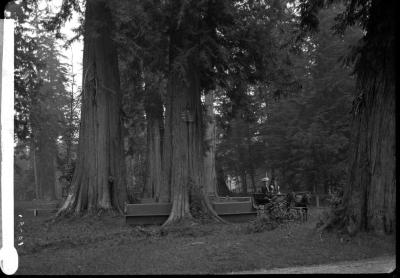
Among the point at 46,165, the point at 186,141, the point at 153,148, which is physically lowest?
the point at 186,141

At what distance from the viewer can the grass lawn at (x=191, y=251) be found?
27.7 ft

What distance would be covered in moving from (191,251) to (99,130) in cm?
970

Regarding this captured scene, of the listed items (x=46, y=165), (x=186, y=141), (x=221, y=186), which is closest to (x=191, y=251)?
(x=186, y=141)

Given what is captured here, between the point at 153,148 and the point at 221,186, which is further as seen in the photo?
the point at 221,186

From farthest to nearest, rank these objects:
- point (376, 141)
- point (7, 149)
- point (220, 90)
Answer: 1. point (220, 90)
2. point (376, 141)
3. point (7, 149)

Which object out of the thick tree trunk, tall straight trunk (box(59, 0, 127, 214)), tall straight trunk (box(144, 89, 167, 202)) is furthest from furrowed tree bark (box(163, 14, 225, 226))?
tall straight trunk (box(144, 89, 167, 202))

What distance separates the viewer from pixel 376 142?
33.4 feet

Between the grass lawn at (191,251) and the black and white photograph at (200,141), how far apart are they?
39mm

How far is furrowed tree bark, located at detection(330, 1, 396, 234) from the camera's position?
32.6 ft

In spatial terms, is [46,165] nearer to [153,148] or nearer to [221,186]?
[221,186]

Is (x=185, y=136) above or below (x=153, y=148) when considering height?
below

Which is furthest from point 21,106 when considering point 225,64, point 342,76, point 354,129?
point 354,129

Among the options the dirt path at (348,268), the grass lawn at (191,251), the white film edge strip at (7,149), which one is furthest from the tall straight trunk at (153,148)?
the white film edge strip at (7,149)

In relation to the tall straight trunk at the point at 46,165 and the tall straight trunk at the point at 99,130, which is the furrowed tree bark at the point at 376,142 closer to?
the tall straight trunk at the point at 99,130
